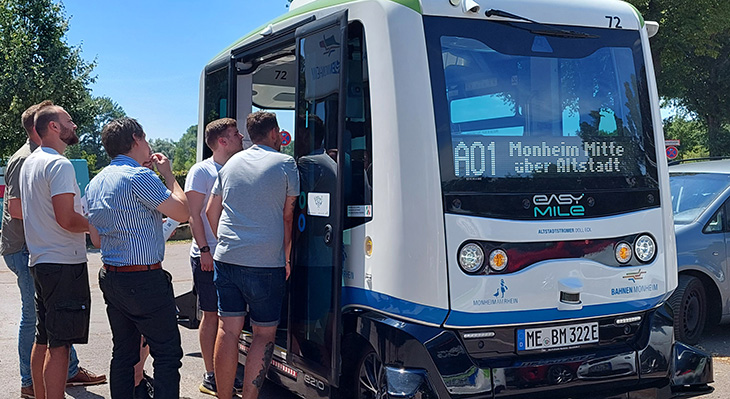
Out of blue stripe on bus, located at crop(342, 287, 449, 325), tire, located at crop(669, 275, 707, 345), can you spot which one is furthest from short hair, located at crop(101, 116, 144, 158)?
tire, located at crop(669, 275, 707, 345)

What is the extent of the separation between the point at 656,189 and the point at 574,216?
693 mm

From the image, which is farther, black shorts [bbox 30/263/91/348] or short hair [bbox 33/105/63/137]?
short hair [bbox 33/105/63/137]

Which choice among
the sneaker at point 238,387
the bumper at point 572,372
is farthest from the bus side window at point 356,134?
the sneaker at point 238,387

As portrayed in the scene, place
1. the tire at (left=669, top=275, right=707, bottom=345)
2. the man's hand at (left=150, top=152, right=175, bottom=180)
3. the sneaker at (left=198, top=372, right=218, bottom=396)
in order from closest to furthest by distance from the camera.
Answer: the man's hand at (left=150, top=152, right=175, bottom=180) → the sneaker at (left=198, top=372, right=218, bottom=396) → the tire at (left=669, top=275, right=707, bottom=345)

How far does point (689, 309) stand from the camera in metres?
7.16

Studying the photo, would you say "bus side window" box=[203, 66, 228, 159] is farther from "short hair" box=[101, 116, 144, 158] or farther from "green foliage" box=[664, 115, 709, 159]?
"green foliage" box=[664, 115, 709, 159]

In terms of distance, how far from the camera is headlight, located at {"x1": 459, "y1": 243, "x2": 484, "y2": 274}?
398cm

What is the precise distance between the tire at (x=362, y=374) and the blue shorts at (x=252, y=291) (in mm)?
577

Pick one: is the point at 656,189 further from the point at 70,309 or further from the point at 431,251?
the point at 70,309

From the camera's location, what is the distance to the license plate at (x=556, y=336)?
4133mm

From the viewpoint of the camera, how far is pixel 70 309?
4766 millimetres

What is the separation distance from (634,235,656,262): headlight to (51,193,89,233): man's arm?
3394 millimetres

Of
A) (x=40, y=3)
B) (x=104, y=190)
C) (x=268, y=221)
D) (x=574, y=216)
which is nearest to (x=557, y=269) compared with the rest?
(x=574, y=216)

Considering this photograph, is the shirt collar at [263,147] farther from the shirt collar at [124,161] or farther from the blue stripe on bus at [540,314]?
the blue stripe on bus at [540,314]
